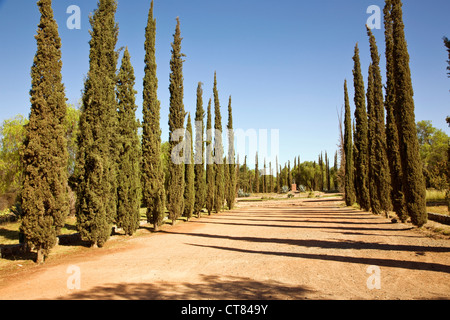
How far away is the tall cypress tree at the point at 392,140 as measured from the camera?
14438mm

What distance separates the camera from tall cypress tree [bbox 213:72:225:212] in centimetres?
2702

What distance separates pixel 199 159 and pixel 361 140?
1411 centimetres

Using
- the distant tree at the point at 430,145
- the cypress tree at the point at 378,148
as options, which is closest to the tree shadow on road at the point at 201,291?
the cypress tree at the point at 378,148

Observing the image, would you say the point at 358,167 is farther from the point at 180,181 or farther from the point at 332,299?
the point at 332,299

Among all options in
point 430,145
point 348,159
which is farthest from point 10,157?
point 430,145

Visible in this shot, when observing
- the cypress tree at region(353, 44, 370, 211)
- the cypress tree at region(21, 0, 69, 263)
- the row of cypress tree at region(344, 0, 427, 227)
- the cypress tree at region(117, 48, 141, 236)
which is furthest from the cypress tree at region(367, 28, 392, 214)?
the cypress tree at region(21, 0, 69, 263)

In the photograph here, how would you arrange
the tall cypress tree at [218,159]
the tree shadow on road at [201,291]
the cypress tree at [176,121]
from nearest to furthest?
the tree shadow on road at [201,291] < the cypress tree at [176,121] < the tall cypress tree at [218,159]

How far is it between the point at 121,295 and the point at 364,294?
15.2 feet

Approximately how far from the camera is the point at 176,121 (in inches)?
750

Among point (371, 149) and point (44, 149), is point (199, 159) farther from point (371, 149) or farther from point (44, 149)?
point (44, 149)

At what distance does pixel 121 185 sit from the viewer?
44.5ft

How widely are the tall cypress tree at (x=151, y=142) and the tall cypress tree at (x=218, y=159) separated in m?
11.1

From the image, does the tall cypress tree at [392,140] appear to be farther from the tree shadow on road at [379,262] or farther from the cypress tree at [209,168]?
the cypress tree at [209,168]

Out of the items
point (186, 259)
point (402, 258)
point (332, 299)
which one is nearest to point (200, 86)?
point (186, 259)
